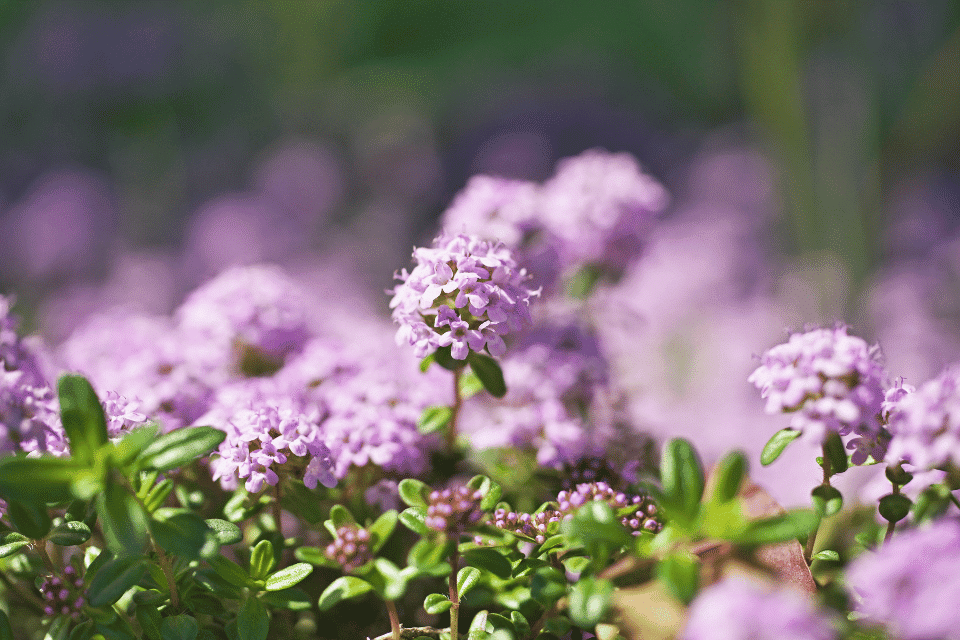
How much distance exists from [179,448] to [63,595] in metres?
0.21

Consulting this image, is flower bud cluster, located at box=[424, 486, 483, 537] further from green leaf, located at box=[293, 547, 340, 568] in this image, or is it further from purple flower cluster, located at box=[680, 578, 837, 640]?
purple flower cluster, located at box=[680, 578, 837, 640]

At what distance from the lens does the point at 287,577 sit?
74 centimetres

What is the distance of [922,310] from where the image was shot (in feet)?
7.88

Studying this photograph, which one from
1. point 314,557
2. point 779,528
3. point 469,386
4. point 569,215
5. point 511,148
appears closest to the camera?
point 779,528

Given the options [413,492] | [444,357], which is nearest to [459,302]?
[444,357]

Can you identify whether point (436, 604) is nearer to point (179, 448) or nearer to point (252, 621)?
point (252, 621)

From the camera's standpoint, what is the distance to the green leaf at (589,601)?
0.60 m

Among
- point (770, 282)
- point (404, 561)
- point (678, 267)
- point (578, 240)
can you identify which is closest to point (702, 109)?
point (770, 282)

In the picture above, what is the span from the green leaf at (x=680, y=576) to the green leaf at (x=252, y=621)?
0.37m

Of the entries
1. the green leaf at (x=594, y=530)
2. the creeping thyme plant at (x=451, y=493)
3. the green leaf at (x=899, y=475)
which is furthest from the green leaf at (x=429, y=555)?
the green leaf at (x=899, y=475)

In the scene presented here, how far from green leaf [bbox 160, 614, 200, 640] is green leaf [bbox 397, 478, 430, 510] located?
→ 220 millimetres

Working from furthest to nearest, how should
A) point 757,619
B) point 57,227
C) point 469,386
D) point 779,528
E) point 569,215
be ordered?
point 57,227 → point 569,215 → point 469,386 → point 779,528 → point 757,619

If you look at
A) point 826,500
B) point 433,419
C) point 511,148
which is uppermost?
point 511,148

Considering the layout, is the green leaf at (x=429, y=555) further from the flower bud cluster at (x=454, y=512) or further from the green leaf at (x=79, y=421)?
the green leaf at (x=79, y=421)
